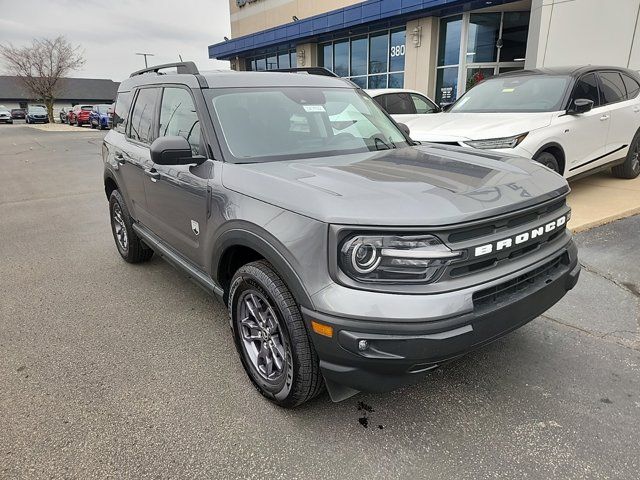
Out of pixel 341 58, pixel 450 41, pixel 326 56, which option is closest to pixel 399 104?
pixel 450 41

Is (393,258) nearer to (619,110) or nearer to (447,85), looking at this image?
(619,110)

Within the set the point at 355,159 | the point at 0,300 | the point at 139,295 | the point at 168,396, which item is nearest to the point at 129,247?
the point at 139,295

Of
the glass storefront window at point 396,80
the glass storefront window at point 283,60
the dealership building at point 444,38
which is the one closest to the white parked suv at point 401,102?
the dealership building at point 444,38

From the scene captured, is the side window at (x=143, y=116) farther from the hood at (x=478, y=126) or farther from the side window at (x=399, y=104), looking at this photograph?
the side window at (x=399, y=104)

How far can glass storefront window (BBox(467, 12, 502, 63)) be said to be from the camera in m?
14.8

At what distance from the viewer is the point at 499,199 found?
2252 mm

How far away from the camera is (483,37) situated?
14984 mm

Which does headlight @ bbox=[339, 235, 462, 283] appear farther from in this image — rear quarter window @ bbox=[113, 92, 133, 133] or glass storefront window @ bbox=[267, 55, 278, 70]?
glass storefront window @ bbox=[267, 55, 278, 70]

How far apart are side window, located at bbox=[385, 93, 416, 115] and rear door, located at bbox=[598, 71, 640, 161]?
342 centimetres

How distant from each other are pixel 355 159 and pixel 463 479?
6.14ft

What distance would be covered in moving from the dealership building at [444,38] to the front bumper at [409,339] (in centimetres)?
1080

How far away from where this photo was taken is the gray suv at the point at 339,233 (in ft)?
6.59

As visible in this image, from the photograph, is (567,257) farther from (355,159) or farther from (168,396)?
(168,396)

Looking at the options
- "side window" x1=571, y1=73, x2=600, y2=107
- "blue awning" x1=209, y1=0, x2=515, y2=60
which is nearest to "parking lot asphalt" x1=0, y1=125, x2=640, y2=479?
"side window" x1=571, y1=73, x2=600, y2=107
